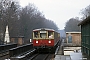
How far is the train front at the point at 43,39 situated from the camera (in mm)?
27828

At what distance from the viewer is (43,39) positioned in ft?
91.1

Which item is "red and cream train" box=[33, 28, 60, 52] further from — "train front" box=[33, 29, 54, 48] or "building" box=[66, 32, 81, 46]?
"building" box=[66, 32, 81, 46]

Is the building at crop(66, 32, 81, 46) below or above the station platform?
above

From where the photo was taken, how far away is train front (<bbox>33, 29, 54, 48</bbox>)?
91.3 ft

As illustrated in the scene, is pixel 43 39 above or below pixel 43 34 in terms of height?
below

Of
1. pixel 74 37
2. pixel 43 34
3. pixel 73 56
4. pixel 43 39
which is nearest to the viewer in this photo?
pixel 73 56

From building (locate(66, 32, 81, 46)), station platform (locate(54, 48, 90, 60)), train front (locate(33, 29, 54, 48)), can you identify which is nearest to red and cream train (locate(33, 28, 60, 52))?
train front (locate(33, 29, 54, 48))

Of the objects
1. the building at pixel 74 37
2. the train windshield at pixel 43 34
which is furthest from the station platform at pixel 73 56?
the building at pixel 74 37

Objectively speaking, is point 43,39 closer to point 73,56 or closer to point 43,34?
point 43,34

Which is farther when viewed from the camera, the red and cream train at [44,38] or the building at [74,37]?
the building at [74,37]

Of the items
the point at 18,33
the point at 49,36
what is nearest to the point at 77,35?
the point at 49,36

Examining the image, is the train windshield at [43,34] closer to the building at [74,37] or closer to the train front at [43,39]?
the train front at [43,39]

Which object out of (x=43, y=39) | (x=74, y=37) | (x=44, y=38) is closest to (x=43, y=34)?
(x=44, y=38)

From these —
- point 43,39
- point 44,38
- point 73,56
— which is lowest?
point 73,56
